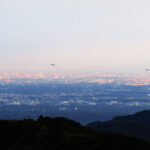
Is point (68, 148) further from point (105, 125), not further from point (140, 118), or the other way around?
point (140, 118)

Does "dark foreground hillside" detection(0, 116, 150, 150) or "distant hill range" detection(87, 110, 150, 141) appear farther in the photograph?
"distant hill range" detection(87, 110, 150, 141)

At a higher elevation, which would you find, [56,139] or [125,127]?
[56,139]

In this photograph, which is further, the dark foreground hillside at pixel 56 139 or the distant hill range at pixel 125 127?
the distant hill range at pixel 125 127

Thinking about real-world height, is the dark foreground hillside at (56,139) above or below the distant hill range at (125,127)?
above

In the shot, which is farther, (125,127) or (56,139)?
(125,127)

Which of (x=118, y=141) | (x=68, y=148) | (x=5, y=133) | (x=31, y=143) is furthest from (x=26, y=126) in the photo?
(x=118, y=141)

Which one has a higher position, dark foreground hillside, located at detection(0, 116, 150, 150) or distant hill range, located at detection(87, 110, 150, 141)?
dark foreground hillside, located at detection(0, 116, 150, 150)

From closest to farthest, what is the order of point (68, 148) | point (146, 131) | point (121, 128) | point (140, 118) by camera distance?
point (68, 148) → point (146, 131) → point (121, 128) → point (140, 118)

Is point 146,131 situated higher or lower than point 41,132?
lower
